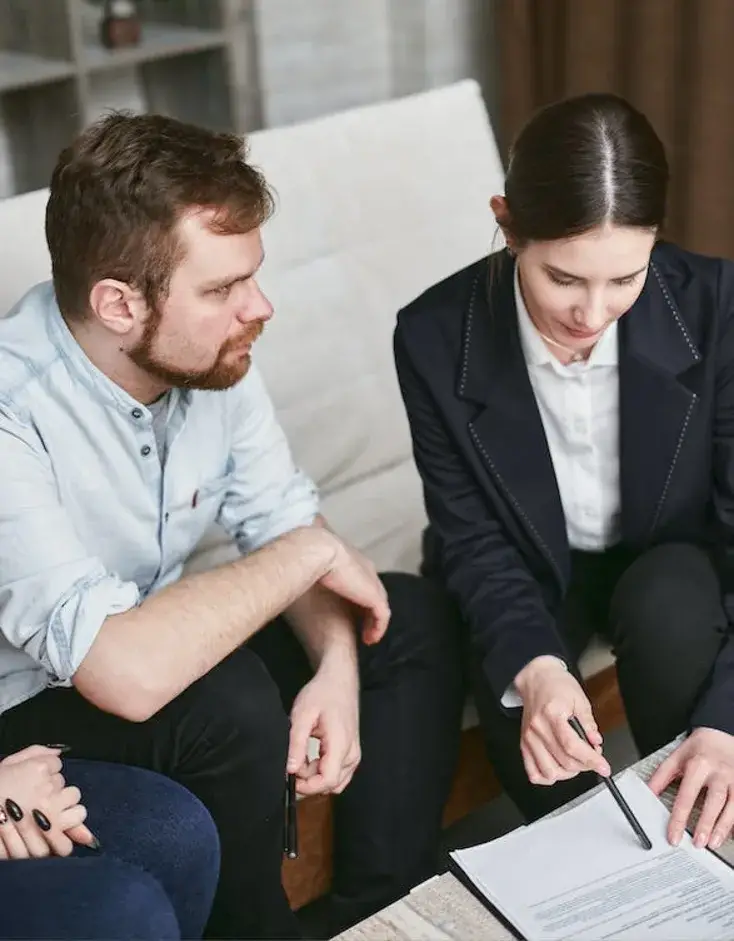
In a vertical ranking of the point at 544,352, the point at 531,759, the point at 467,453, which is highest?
the point at 544,352

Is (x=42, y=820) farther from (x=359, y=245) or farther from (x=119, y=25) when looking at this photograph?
(x=119, y=25)

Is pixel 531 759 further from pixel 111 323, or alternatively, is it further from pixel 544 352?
pixel 111 323

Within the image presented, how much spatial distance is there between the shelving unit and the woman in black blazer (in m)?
1.31

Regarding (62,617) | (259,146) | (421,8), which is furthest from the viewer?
(421,8)

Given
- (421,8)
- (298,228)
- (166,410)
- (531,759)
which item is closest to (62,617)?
(166,410)

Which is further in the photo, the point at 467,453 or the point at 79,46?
the point at 79,46

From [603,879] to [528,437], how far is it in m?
0.57

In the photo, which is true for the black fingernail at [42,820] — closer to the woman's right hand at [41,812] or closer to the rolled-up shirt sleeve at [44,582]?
the woman's right hand at [41,812]

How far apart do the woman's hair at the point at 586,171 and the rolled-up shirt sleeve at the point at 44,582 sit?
57 cm

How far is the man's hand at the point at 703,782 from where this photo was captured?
3.86 feet

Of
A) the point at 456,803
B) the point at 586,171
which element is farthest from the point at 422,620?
the point at 586,171

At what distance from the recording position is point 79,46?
253 cm

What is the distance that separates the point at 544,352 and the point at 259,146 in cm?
65

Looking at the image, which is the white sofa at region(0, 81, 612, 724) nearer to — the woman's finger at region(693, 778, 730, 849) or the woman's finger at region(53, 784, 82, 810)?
the woman's finger at region(53, 784, 82, 810)
